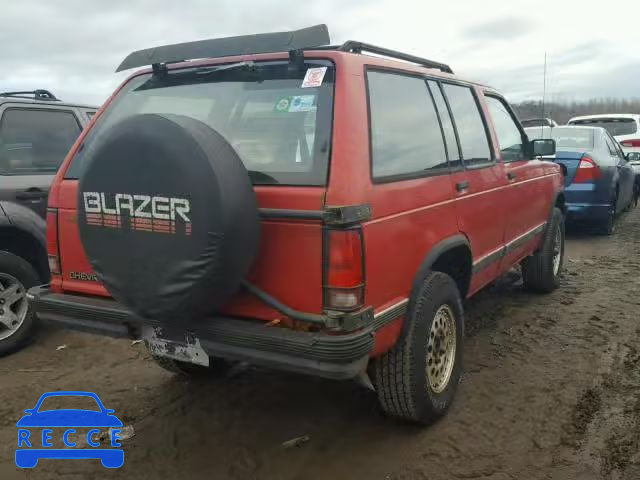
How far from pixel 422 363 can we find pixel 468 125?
1701 millimetres

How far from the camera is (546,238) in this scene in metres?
5.23

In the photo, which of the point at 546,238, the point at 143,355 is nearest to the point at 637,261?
the point at 546,238

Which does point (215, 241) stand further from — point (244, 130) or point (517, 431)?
point (517, 431)

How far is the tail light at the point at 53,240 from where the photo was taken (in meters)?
3.03

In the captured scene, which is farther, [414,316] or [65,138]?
[65,138]

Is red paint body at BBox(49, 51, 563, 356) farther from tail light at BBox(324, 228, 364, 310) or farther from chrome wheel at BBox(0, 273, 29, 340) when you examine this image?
chrome wheel at BBox(0, 273, 29, 340)

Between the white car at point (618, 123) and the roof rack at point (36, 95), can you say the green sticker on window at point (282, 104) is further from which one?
→ the white car at point (618, 123)

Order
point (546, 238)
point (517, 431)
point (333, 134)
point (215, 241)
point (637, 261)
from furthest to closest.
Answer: point (637, 261) < point (546, 238) < point (517, 431) < point (333, 134) < point (215, 241)

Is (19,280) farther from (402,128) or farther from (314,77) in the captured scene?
(402,128)

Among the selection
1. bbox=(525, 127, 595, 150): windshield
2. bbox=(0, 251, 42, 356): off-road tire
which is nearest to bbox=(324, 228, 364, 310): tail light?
bbox=(0, 251, 42, 356): off-road tire

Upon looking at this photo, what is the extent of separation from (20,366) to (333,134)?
3.02 metres

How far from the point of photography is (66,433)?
124 inches

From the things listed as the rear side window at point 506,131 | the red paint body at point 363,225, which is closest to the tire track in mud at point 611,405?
the red paint body at point 363,225

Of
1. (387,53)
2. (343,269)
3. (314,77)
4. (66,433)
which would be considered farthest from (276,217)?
(66,433)
